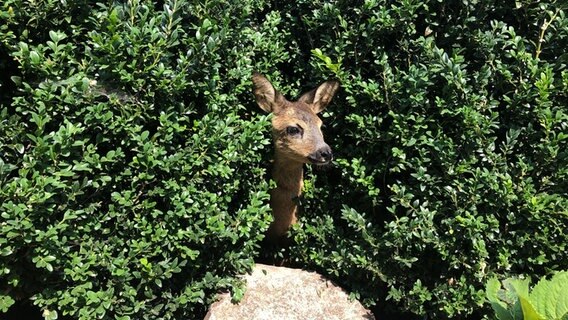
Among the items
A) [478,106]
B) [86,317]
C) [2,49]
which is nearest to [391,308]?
[478,106]

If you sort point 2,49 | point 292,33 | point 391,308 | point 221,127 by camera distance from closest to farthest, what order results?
point 2,49, point 221,127, point 391,308, point 292,33

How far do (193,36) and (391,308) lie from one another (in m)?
2.64

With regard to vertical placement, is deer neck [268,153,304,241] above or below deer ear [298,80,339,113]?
below

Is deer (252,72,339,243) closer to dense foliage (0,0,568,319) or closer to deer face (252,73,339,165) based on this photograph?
deer face (252,73,339,165)

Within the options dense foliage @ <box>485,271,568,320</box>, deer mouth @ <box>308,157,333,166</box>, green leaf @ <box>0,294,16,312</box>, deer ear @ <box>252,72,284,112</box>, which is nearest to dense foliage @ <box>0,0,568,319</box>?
green leaf @ <box>0,294,16,312</box>

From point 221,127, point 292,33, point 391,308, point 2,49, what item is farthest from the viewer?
point 292,33

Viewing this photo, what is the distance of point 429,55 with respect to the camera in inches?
176

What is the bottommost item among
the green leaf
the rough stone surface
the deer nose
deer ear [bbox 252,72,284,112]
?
the green leaf

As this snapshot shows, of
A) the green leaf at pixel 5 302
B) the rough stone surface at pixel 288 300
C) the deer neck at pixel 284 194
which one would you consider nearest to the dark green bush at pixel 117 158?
the green leaf at pixel 5 302

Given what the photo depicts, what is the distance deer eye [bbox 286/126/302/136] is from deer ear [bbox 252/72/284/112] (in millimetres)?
250

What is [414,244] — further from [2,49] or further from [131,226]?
[2,49]

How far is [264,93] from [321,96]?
46 centimetres

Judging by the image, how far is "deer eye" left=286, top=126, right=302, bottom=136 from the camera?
470cm

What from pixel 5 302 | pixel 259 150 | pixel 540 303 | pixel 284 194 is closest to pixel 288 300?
pixel 284 194
